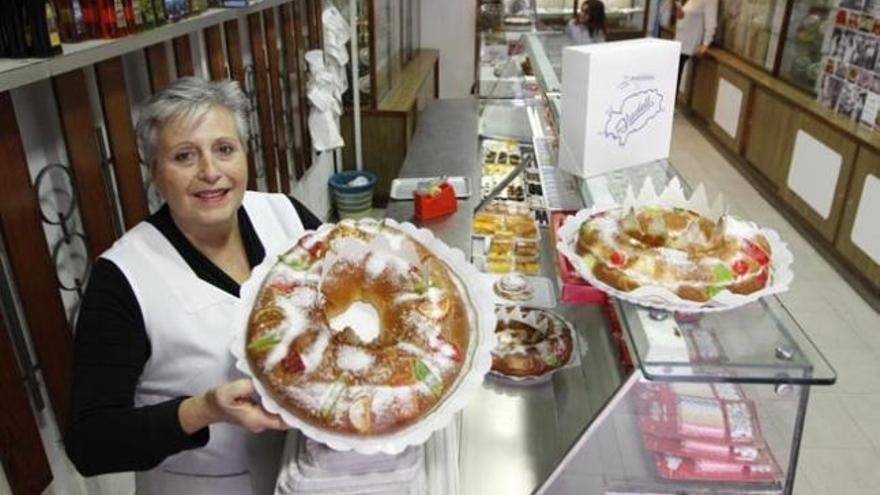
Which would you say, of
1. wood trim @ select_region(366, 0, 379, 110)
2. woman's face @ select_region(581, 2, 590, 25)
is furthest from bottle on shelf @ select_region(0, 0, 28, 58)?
woman's face @ select_region(581, 2, 590, 25)

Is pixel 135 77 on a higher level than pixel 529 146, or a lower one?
higher

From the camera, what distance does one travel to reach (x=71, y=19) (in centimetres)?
181

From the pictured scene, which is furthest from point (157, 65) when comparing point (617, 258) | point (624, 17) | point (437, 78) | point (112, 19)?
point (624, 17)

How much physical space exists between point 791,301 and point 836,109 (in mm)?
1730

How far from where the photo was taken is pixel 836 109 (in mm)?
4922

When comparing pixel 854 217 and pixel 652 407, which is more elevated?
pixel 652 407

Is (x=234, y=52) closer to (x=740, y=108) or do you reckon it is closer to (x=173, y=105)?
(x=173, y=105)

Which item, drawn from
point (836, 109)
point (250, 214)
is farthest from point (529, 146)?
point (836, 109)

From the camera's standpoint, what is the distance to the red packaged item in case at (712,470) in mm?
1448

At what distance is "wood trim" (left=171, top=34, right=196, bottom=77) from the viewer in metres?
2.55

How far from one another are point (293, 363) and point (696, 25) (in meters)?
8.25

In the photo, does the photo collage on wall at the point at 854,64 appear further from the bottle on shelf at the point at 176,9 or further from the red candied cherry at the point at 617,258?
the bottle on shelf at the point at 176,9

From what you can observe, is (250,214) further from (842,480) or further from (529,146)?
(842,480)

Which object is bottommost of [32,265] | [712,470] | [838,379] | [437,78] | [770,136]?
[838,379]
